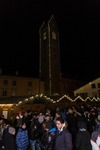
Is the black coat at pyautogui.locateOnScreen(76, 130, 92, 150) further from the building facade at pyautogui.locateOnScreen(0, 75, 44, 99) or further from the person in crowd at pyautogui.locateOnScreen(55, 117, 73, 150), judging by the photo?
the building facade at pyautogui.locateOnScreen(0, 75, 44, 99)

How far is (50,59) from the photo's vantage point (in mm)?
43500

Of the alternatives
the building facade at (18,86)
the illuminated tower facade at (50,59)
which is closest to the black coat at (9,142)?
the building facade at (18,86)

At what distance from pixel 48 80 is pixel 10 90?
32.6ft

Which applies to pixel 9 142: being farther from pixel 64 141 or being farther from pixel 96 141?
pixel 96 141

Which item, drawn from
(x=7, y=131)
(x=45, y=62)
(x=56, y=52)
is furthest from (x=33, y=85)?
(x=7, y=131)

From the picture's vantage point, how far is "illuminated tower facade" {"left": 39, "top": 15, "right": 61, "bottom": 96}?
42434mm

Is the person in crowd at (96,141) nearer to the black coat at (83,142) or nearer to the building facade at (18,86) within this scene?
the black coat at (83,142)

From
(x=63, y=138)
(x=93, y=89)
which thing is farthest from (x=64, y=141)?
(x=93, y=89)

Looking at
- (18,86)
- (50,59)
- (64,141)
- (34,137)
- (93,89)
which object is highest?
(50,59)

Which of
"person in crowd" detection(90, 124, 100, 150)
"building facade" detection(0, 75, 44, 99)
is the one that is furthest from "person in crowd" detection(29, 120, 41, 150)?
"building facade" detection(0, 75, 44, 99)

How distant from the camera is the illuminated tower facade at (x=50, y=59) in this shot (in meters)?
42.4

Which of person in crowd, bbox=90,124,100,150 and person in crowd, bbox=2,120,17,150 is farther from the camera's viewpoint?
person in crowd, bbox=2,120,17,150

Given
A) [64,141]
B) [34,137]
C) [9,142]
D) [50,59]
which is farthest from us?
[50,59]

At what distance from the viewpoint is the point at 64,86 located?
55.3 meters
